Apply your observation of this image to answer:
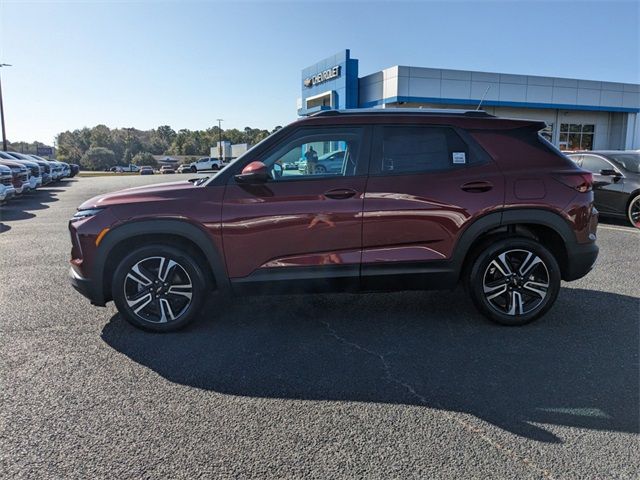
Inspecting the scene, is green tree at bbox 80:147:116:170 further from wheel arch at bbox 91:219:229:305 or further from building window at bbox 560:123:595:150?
wheel arch at bbox 91:219:229:305

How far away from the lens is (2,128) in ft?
130

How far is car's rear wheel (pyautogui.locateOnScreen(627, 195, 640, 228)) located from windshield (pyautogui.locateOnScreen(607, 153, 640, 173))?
0.60 meters

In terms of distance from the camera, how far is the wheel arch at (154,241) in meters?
4.07

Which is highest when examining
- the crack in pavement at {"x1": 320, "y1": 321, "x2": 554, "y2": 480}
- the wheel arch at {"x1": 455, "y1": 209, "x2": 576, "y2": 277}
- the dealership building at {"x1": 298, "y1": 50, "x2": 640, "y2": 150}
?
the dealership building at {"x1": 298, "y1": 50, "x2": 640, "y2": 150}

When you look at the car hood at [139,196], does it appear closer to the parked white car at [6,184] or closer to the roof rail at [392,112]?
the roof rail at [392,112]

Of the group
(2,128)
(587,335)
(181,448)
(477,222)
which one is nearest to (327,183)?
(477,222)

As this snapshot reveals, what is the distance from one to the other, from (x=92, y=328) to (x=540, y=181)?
4210 millimetres

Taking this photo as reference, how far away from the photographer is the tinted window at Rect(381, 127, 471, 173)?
424 cm

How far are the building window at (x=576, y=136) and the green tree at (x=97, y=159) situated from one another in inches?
3622

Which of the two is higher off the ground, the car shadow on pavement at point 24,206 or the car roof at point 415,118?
the car roof at point 415,118

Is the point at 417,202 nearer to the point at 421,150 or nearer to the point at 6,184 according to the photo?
the point at 421,150

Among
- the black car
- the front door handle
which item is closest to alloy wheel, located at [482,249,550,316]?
the front door handle

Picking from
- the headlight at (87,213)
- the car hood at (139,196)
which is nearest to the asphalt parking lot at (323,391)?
the headlight at (87,213)

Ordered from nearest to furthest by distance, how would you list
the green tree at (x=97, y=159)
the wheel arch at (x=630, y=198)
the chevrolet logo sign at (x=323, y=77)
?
the wheel arch at (x=630, y=198), the chevrolet logo sign at (x=323, y=77), the green tree at (x=97, y=159)
